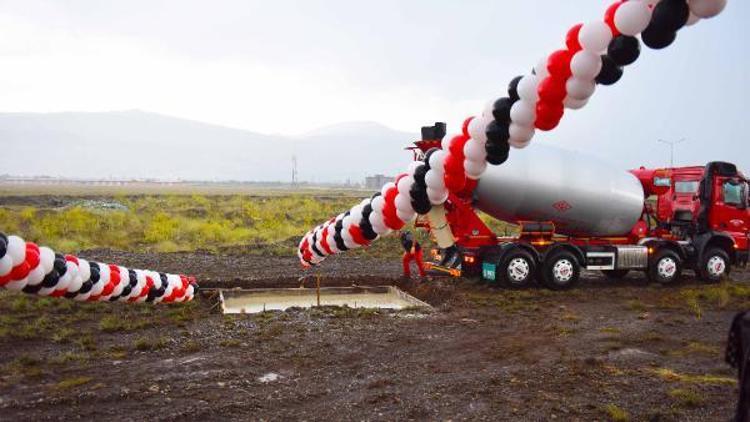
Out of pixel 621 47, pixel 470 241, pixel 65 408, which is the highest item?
pixel 621 47

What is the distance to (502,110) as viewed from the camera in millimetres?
7406

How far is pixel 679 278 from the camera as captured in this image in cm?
1848

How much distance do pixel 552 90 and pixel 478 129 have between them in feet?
4.32

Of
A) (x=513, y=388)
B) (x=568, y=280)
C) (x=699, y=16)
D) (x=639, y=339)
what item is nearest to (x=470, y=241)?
(x=568, y=280)

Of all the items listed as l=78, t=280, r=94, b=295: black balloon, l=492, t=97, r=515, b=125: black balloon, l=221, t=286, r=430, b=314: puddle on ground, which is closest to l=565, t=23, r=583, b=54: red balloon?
l=492, t=97, r=515, b=125: black balloon

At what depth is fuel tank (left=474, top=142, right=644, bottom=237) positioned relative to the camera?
15703 millimetres

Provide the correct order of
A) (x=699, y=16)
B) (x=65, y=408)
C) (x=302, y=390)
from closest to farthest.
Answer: (x=699, y=16) → (x=65, y=408) → (x=302, y=390)

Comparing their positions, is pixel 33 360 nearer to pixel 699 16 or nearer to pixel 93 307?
pixel 93 307

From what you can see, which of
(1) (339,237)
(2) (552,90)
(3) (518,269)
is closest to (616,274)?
(3) (518,269)

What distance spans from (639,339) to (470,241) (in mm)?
5740

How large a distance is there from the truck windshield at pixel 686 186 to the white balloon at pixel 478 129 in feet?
42.4

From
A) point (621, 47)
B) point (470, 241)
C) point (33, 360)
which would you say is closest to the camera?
point (621, 47)

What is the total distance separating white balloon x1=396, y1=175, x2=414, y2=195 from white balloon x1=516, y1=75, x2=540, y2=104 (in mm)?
2821

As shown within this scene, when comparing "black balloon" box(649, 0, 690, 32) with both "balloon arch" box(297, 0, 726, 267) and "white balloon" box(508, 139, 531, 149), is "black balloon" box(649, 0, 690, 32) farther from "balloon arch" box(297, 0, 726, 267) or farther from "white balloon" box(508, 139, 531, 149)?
"white balloon" box(508, 139, 531, 149)
